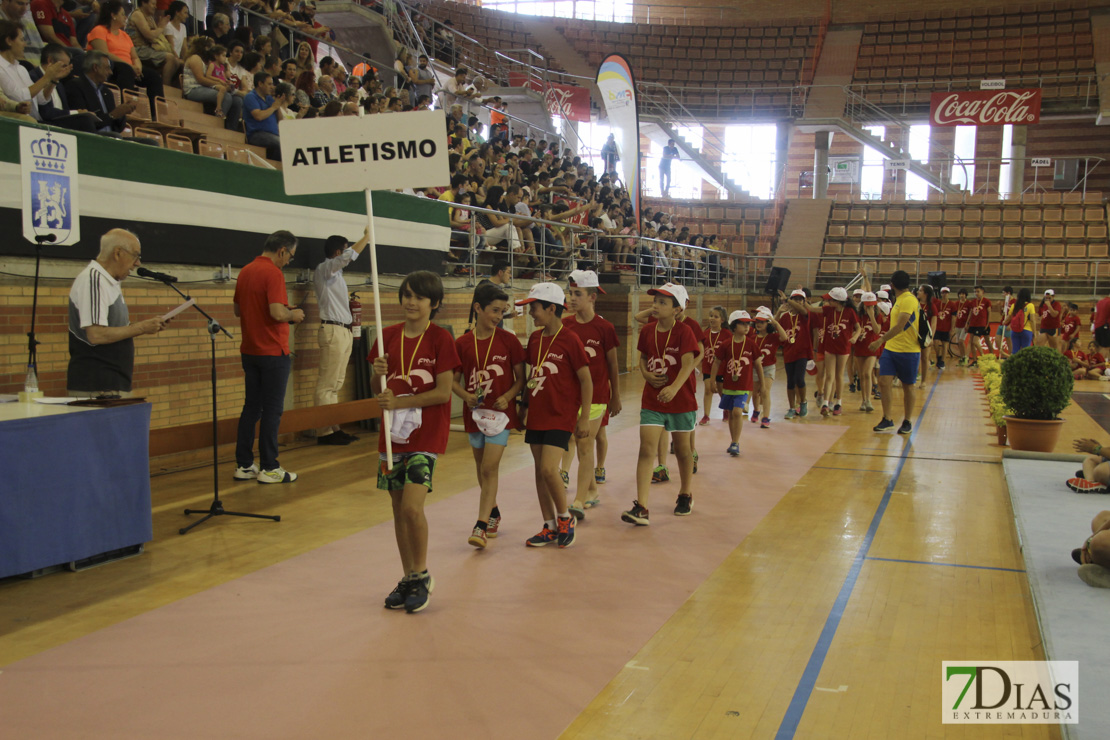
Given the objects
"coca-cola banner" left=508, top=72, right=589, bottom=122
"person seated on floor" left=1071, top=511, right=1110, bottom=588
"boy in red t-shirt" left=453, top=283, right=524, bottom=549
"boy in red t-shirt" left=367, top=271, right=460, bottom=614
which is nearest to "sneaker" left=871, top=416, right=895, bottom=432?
"person seated on floor" left=1071, top=511, right=1110, bottom=588

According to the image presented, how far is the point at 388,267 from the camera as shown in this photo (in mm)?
10742

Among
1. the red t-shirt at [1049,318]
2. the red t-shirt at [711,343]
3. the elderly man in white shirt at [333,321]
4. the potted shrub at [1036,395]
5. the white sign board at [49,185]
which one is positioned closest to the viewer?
the white sign board at [49,185]

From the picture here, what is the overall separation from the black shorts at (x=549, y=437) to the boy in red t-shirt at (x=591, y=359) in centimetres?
63

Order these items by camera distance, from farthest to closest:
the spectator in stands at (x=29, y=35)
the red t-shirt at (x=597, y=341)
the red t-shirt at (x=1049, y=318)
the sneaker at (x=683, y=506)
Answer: the red t-shirt at (x=1049, y=318) → the spectator in stands at (x=29, y=35) → the sneaker at (x=683, y=506) → the red t-shirt at (x=597, y=341)

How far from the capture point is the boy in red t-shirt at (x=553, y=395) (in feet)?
18.8

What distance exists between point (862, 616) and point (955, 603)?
2.14ft

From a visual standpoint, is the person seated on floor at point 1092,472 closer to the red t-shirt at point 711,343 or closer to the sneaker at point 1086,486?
the sneaker at point 1086,486

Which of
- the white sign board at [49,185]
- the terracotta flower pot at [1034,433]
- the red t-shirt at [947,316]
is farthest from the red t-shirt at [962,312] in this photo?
the white sign board at [49,185]

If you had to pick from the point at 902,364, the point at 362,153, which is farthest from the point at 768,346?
the point at 362,153

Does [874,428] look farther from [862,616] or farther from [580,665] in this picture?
[580,665]

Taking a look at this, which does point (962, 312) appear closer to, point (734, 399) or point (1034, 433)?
point (1034, 433)

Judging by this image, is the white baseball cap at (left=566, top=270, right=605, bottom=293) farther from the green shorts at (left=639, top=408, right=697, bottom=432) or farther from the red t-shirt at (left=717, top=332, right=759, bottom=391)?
the red t-shirt at (left=717, top=332, right=759, bottom=391)

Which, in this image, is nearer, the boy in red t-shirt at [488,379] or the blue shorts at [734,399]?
the boy in red t-shirt at [488,379]

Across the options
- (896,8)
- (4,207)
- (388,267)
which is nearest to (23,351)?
(4,207)
